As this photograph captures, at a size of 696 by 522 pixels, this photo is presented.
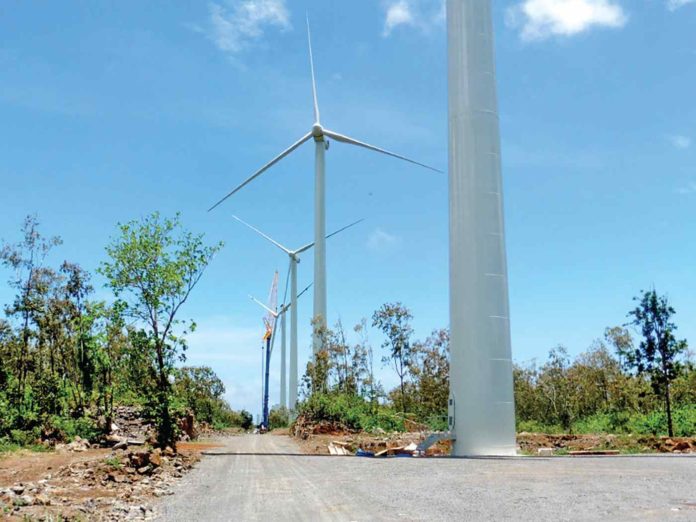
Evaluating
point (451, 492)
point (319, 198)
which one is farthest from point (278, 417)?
point (451, 492)

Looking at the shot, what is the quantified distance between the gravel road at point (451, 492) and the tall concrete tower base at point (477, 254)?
3.00 meters

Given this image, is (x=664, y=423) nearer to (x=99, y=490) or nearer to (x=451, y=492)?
(x=451, y=492)

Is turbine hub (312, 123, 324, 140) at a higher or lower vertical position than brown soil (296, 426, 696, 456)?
higher

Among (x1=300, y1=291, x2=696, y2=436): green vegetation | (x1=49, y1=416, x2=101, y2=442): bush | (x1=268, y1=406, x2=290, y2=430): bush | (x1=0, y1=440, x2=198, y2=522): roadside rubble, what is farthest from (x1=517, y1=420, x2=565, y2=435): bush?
(x1=268, y1=406, x2=290, y2=430): bush

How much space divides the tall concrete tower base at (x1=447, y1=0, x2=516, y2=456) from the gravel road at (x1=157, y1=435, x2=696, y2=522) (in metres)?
3.00

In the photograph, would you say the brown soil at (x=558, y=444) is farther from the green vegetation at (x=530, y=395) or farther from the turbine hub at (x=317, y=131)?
the turbine hub at (x=317, y=131)

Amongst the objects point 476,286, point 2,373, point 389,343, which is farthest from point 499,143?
point 2,373

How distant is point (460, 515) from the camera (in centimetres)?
841

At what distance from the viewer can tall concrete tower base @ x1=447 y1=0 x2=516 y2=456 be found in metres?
18.4

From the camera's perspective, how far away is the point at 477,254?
1891cm

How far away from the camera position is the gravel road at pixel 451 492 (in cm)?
855

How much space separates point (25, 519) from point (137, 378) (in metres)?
12.8

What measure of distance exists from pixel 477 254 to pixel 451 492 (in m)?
9.57

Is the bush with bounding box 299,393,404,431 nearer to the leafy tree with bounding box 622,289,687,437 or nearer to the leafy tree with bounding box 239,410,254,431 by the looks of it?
the leafy tree with bounding box 622,289,687,437
